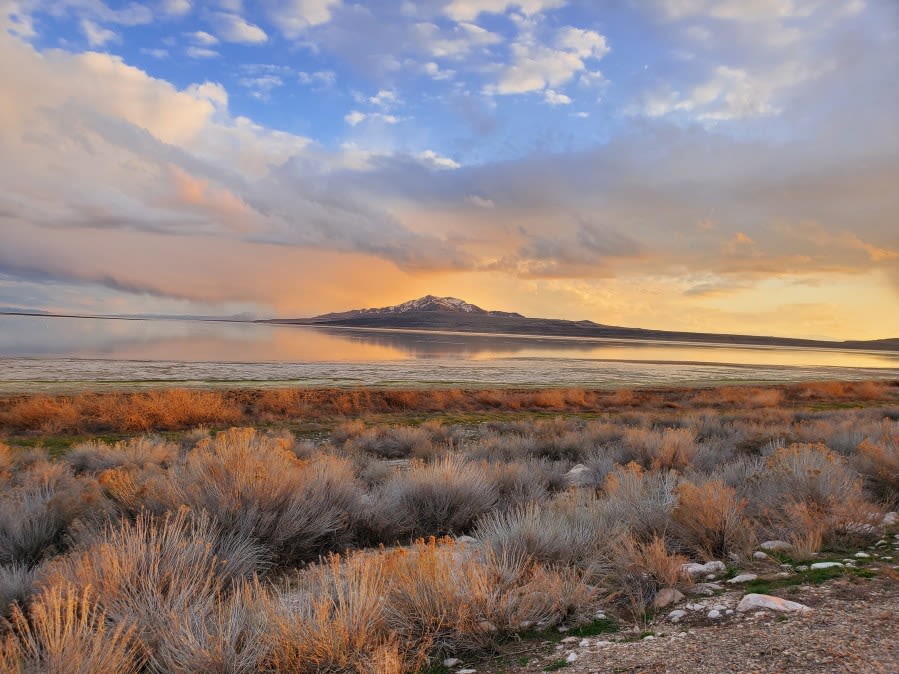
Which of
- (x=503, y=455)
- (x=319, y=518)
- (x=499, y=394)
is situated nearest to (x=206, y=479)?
(x=319, y=518)

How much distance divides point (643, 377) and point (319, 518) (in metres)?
35.7

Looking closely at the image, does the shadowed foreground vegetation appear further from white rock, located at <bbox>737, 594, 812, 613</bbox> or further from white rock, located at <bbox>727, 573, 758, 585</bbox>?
white rock, located at <bbox>737, 594, 812, 613</bbox>

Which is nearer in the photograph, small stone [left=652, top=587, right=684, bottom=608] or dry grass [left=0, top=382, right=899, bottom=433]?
small stone [left=652, top=587, right=684, bottom=608]

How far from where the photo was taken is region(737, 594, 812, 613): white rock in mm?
3798

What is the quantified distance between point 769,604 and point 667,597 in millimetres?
689

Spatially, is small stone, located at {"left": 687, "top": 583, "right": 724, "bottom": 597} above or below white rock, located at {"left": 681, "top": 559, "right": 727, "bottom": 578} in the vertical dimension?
above

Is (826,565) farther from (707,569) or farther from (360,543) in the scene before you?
(360,543)

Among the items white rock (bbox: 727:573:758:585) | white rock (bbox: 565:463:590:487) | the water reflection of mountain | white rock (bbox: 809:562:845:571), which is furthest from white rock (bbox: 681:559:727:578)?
the water reflection of mountain

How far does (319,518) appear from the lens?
620cm

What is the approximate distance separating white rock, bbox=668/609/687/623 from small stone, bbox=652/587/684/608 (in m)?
0.22

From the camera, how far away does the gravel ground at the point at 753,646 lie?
305 cm

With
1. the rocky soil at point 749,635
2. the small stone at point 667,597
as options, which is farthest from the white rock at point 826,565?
the small stone at point 667,597

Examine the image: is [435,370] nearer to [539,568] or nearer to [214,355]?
[214,355]

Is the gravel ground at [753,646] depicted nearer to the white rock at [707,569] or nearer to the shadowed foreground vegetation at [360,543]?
the shadowed foreground vegetation at [360,543]
